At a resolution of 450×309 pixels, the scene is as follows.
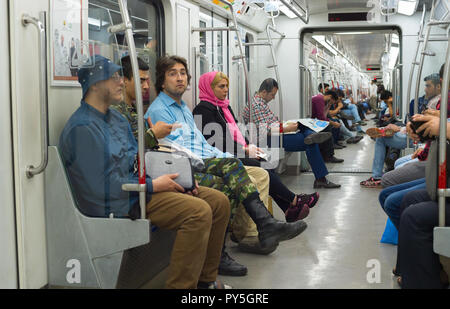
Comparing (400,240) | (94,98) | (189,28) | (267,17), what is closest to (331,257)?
(400,240)

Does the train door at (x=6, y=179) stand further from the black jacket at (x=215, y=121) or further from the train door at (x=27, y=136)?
the black jacket at (x=215, y=121)

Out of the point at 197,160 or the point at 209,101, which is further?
the point at 209,101

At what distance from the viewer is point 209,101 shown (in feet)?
13.7

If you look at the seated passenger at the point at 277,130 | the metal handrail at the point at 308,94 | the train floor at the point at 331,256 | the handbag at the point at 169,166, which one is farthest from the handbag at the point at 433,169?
the metal handrail at the point at 308,94

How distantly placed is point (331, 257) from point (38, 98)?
211 centimetres

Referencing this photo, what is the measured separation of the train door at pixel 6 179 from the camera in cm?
232

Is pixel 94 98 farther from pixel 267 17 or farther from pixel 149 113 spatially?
pixel 267 17

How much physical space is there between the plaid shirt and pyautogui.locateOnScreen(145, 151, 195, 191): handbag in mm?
2624

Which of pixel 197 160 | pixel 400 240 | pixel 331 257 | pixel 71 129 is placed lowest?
pixel 331 257

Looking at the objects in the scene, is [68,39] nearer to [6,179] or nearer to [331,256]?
[6,179]

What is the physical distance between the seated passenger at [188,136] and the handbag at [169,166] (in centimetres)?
62

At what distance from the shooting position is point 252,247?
3.73m

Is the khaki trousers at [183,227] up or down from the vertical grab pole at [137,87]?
down

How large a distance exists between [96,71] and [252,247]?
173cm
